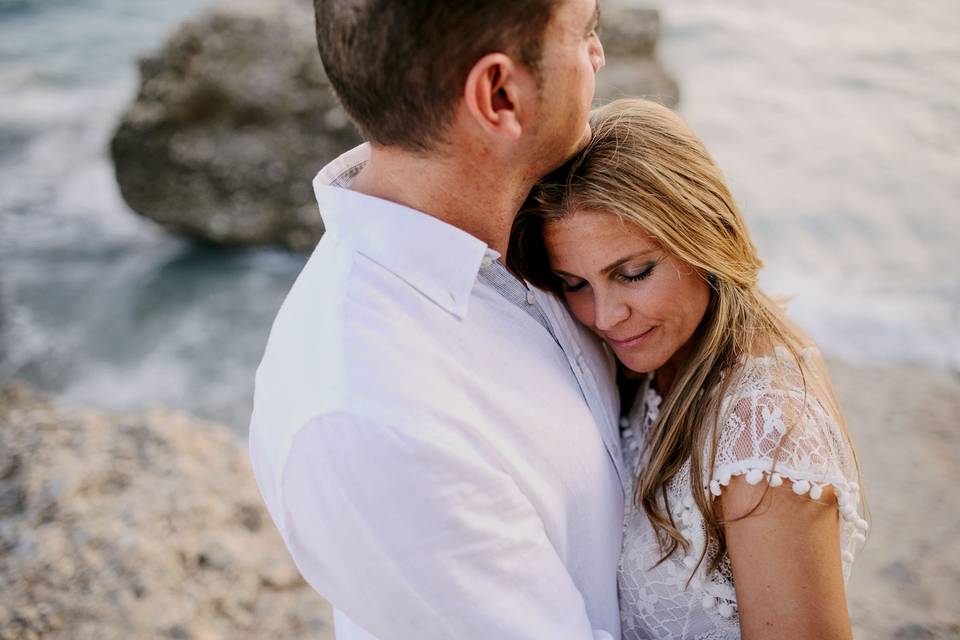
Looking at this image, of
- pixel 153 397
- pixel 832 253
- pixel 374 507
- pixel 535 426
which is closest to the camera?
pixel 374 507

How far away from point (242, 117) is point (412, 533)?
5264 millimetres

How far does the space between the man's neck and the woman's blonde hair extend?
0.23 m

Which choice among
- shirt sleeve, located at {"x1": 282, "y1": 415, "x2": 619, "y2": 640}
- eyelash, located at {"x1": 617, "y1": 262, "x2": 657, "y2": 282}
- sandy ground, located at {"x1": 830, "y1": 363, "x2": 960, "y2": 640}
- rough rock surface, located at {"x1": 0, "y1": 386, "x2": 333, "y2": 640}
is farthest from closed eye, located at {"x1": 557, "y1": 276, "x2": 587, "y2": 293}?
sandy ground, located at {"x1": 830, "y1": 363, "x2": 960, "y2": 640}

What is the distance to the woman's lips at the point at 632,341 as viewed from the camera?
217 centimetres

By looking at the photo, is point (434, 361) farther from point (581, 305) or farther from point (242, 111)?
point (242, 111)

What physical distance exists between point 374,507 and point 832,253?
643 centimetres

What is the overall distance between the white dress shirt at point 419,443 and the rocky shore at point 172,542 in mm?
1623

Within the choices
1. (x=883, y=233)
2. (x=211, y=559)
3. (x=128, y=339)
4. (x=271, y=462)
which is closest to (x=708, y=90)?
(x=883, y=233)

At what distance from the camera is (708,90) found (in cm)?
1034

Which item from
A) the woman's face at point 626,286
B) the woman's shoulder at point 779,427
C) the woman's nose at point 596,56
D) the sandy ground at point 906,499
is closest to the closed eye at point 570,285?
the woman's face at point 626,286

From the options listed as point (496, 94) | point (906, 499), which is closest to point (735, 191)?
point (906, 499)

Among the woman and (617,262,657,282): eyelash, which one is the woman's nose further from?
(617,262,657,282): eyelash

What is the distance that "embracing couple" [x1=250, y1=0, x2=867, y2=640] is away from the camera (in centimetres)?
154

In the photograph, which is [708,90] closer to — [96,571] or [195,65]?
[195,65]
